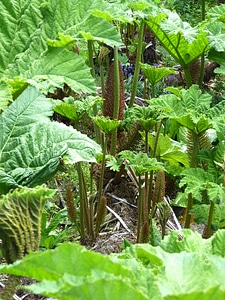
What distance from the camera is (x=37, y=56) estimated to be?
245 centimetres

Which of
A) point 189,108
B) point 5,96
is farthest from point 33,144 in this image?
point 189,108

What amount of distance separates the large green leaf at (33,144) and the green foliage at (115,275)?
66 centimetres

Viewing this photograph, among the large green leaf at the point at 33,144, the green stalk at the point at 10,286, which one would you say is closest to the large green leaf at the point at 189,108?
the large green leaf at the point at 33,144

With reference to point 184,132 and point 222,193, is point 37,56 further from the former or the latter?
point 184,132

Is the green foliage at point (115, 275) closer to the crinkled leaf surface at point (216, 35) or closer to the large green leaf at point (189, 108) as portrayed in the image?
the large green leaf at point (189, 108)

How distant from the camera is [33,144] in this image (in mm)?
1949

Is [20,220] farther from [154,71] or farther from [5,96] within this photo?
[154,71]

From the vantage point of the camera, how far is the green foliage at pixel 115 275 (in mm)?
891

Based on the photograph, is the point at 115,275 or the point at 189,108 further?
the point at 189,108

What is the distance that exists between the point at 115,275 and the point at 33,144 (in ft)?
3.16

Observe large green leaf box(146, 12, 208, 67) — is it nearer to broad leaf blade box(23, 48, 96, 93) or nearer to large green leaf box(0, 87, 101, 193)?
broad leaf blade box(23, 48, 96, 93)

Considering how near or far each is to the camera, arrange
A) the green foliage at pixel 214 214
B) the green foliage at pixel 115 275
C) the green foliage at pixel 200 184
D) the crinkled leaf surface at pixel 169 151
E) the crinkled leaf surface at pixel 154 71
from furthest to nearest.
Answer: the crinkled leaf surface at pixel 169 151 → the crinkled leaf surface at pixel 154 71 → the green foliage at pixel 214 214 → the green foliage at pixel 200 184 → the green foliage at pixel 115 275

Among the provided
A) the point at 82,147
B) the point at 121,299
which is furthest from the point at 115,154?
the point at 121,299

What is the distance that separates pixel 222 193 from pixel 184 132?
1.01 metres
